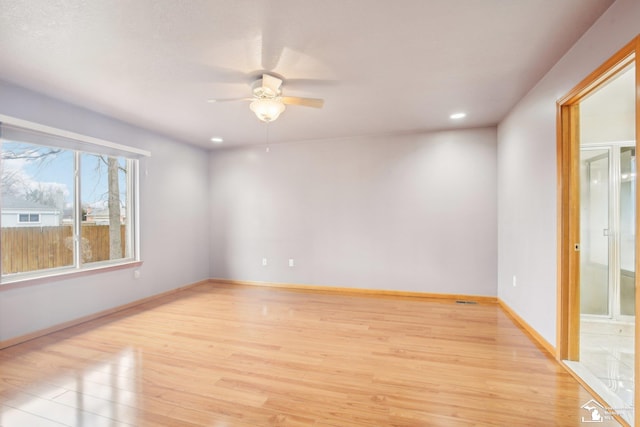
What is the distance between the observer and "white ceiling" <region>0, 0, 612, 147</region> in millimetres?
1713

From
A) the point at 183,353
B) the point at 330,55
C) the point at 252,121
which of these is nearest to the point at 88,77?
the point at 252,121

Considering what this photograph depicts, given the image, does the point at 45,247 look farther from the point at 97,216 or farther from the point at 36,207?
the point at 97,216

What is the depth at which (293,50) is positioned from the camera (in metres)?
2.13

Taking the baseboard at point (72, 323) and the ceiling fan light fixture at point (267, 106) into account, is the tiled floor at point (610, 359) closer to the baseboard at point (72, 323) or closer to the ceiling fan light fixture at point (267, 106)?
the ceiling fan light fixture at point (267, 106)

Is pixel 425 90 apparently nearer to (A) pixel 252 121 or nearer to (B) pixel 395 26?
(B) pixel 395 26

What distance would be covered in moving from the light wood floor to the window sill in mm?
562

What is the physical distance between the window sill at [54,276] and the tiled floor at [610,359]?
4.77 metres

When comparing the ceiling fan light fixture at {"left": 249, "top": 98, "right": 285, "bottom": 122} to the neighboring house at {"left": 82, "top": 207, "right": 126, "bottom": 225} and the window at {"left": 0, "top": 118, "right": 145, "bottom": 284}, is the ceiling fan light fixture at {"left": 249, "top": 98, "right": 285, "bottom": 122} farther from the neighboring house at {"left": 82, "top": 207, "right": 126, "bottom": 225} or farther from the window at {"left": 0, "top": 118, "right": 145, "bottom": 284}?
the neighboring house at {"left": 82, "top": 207, "right": 126, "bottom": 225}

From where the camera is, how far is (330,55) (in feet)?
7.26

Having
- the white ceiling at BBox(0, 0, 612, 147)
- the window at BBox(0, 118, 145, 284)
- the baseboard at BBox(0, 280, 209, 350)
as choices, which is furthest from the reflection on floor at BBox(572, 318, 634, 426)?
the window at BBox(0, 118, 145, 284)

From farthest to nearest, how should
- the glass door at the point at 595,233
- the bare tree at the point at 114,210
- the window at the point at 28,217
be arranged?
the bare tree at the point at 114,210, the glass door at the point at 595,233, the window at the point at 28,217

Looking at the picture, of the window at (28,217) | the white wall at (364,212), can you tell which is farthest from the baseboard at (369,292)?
the window at (28,217)

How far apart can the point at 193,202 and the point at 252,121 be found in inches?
81.3

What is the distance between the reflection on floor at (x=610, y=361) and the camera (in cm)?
185
